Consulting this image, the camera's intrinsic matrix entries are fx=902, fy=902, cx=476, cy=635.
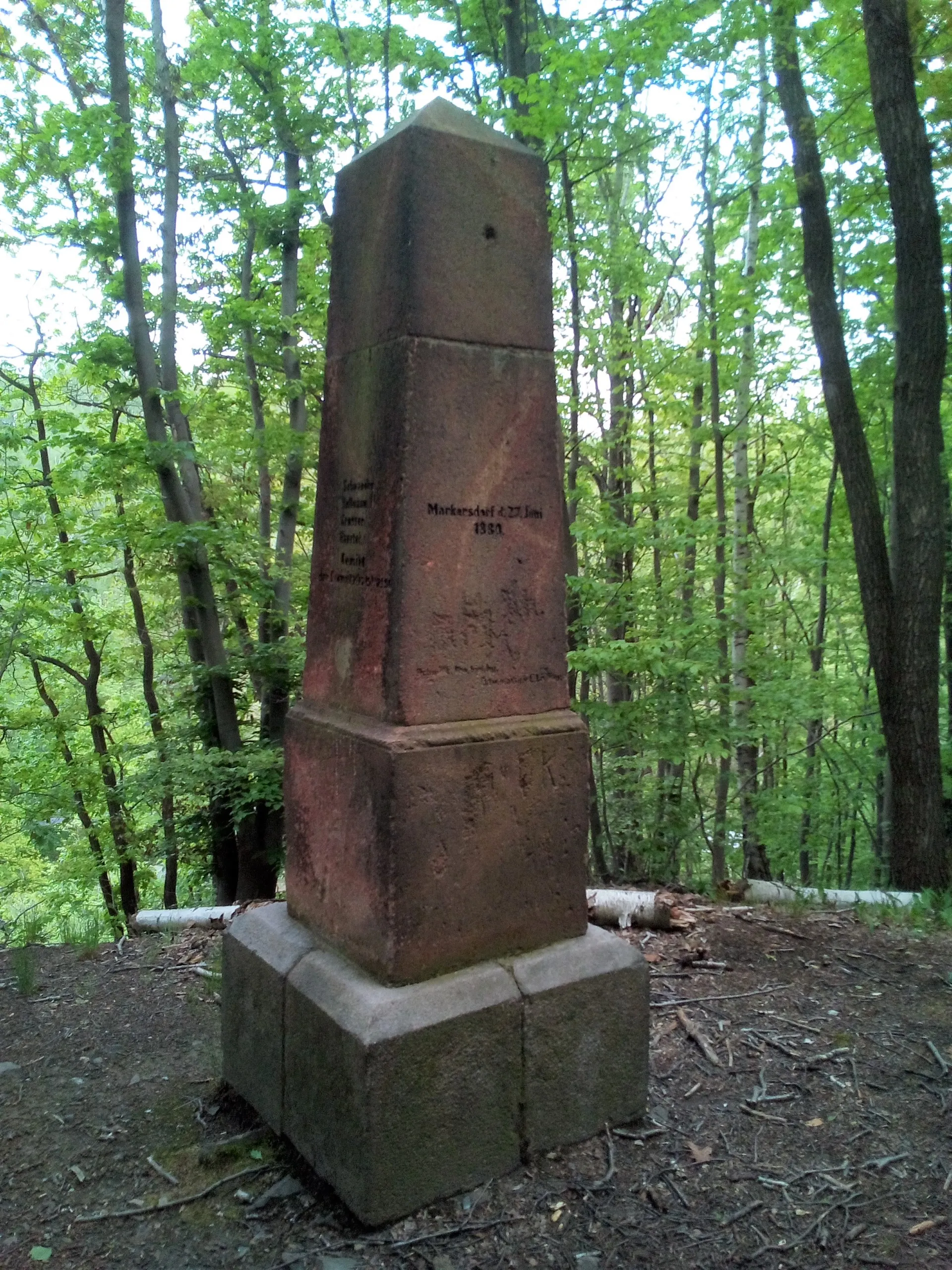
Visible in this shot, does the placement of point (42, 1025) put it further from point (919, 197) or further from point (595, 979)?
point (919, 197)

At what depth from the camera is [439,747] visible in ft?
8.40

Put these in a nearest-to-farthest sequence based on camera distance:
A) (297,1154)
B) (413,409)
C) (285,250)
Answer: (413,409), (297,1154), (285,250)

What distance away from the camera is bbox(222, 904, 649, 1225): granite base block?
7.88ft

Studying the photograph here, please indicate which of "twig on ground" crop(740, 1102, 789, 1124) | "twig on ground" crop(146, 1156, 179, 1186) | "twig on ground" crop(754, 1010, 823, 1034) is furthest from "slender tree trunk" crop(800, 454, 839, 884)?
"twig on ground" crop(146, 1156, 179, 1186)

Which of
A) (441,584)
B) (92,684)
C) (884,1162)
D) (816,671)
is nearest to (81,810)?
(92,684)

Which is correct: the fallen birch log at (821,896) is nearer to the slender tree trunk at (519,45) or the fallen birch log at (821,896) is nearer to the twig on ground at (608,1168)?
the twig on ground at (608,1168)

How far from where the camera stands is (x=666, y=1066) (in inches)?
129

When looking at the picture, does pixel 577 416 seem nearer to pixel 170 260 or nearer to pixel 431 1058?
pixel 170 260

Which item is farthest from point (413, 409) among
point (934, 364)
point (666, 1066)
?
point (934, 364)

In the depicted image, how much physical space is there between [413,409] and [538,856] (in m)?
1.40

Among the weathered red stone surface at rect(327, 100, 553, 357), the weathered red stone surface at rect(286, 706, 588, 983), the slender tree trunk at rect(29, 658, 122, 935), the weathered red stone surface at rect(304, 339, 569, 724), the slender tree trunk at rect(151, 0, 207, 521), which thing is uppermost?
the slender tree trunk at rect(151, 0, 207, 521)

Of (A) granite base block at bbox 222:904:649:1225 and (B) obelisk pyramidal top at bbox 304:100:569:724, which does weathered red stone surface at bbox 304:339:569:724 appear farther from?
(A) granite base block at bbox 222:904:649:1225

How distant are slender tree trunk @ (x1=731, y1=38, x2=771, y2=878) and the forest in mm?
70

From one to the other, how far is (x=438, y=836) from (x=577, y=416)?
873cm
